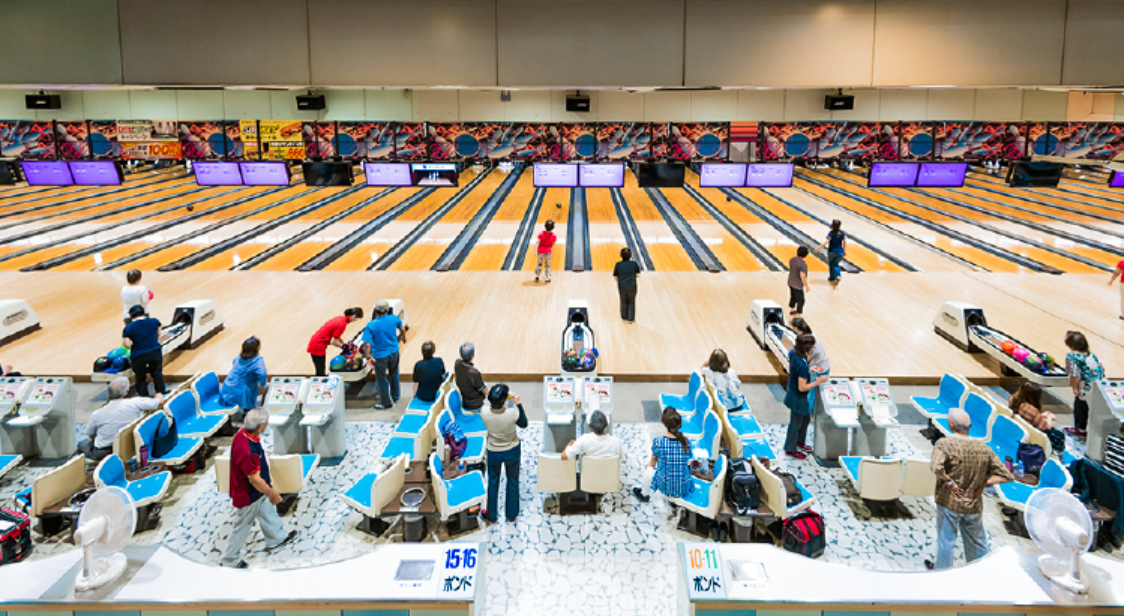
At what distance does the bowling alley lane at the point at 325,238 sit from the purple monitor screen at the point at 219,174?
1.86m

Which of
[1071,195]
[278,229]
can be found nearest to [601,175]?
[278,229]

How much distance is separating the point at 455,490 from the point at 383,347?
2.45 metres

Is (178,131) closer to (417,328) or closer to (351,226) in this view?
(351,226)

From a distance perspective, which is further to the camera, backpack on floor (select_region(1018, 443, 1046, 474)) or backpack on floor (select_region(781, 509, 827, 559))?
backpack on floor (select_region(1018, 443, 1046, 474))

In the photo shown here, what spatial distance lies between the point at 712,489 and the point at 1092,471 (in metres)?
2.64

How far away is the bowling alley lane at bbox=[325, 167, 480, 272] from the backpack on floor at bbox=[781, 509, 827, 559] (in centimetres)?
1045

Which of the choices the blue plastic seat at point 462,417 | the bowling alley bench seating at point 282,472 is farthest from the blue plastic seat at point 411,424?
the bowling alley bench seating at point 282,472

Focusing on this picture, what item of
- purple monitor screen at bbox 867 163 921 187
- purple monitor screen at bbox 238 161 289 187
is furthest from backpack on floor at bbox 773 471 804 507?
purple monitor screen at bbox 238 161 289 187

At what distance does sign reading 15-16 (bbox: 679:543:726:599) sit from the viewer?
2.92 meters

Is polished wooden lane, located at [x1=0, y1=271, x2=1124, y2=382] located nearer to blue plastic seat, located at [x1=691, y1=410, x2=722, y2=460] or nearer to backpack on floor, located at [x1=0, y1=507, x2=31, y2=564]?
blue plastic seat, located at [x1=691, y1=410, x2=722, y2=460]

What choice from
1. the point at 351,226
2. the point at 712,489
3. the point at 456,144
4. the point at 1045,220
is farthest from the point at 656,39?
the point at 456,144

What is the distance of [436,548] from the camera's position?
125 inches

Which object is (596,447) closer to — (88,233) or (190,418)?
(190,418)

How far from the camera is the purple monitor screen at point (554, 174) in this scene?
14.2 meters
